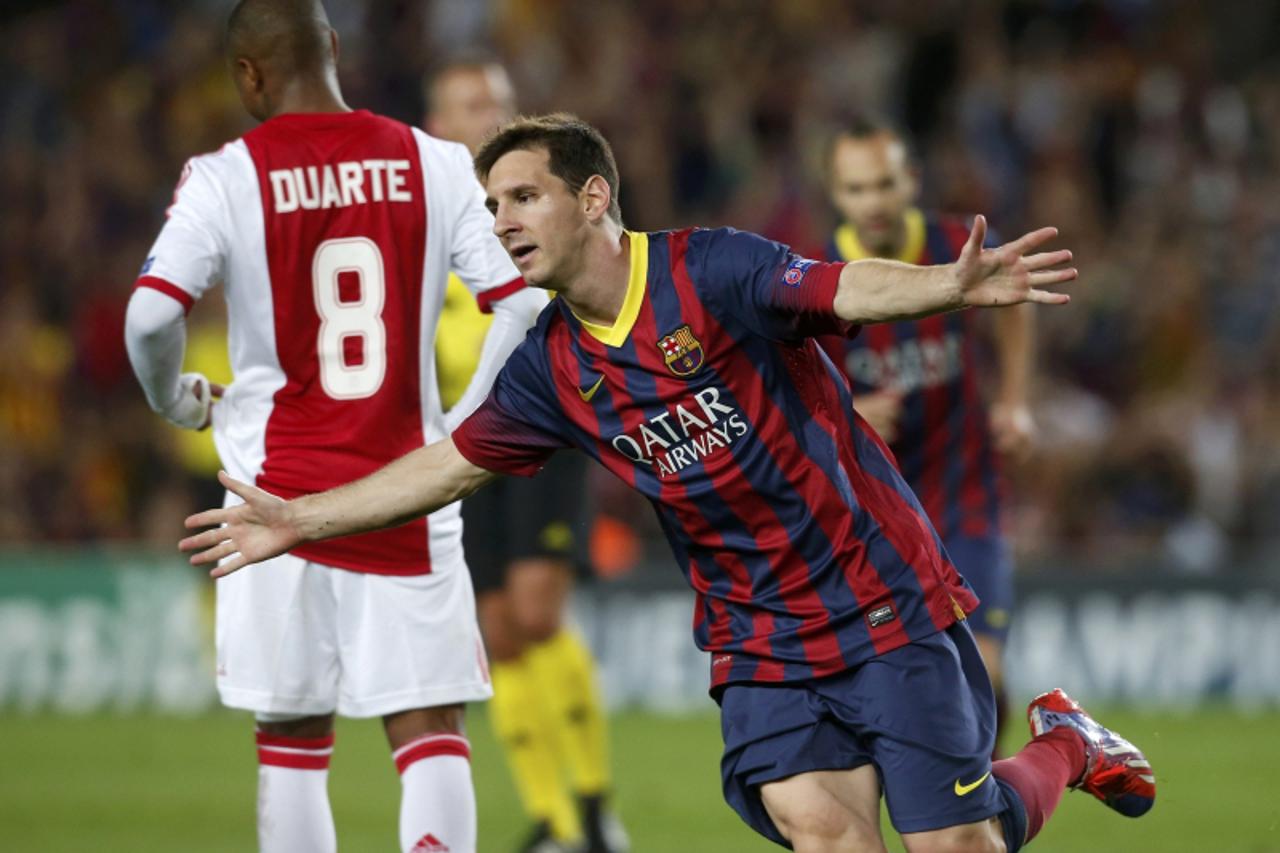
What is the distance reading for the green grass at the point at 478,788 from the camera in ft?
25.3

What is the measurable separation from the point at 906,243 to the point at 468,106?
1.60 m

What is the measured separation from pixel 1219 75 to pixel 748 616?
1171 centimetres

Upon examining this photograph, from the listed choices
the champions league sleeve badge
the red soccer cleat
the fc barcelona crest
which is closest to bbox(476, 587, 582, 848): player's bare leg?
the red soccer cleat

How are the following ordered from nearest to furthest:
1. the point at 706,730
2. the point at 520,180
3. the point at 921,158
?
1. the point at 520,180
2. the point at 706,730
3. the point at 921,158

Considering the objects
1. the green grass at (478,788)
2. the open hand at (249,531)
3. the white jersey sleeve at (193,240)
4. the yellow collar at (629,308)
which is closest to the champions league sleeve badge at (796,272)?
the yellow collar at (629,308)

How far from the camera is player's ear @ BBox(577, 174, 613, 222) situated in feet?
15.0

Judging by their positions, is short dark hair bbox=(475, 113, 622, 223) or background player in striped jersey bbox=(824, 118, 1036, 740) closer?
short dark hair bbox=(475, 113, 622, 223)

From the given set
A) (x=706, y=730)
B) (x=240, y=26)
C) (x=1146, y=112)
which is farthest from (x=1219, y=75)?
(x=240, y=26)

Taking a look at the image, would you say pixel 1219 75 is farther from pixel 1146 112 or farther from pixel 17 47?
pixel 17 47

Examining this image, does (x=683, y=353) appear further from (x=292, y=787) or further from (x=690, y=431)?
(x=292, y=787)

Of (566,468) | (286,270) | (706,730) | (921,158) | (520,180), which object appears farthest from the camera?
(921,158)

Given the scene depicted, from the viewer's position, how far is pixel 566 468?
7.79m

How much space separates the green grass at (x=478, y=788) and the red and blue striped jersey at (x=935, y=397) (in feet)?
4.83

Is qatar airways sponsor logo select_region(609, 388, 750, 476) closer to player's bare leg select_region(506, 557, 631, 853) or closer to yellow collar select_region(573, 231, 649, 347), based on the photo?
yellow collar select_region(573, 231, 649, 347)
